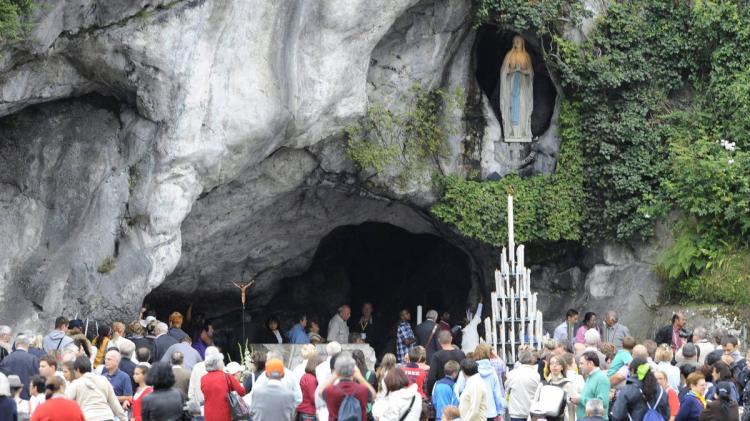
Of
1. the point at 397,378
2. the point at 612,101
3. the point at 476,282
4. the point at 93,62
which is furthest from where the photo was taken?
the point at 476,282

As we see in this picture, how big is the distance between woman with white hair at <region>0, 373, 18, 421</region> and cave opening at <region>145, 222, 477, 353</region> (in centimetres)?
1192

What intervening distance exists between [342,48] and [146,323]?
4519 mm

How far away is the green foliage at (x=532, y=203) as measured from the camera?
23969 millimetres

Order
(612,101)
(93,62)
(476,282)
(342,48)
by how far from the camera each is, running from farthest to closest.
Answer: (476,282) → (612,101) → (342,48) → (93,62)

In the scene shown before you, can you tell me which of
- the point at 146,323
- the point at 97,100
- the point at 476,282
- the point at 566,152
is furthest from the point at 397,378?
the point at 476,282

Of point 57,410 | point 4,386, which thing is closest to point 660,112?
point 4,386

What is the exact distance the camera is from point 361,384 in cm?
1530

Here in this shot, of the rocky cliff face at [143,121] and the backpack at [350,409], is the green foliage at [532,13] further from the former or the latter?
the backpack at [350,409]

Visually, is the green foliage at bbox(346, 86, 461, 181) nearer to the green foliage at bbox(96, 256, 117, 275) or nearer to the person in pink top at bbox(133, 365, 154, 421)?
the green foliage at bbox(96, 256, 117, 275)

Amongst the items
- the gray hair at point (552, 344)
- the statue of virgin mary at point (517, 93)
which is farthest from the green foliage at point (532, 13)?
the gray hair at point (552, 344)

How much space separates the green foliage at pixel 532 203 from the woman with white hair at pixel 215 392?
889 centimetres

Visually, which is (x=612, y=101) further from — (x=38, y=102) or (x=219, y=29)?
(x=38, y=102)

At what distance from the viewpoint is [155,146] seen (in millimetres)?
20797

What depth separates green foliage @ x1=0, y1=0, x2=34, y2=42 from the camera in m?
18.5
